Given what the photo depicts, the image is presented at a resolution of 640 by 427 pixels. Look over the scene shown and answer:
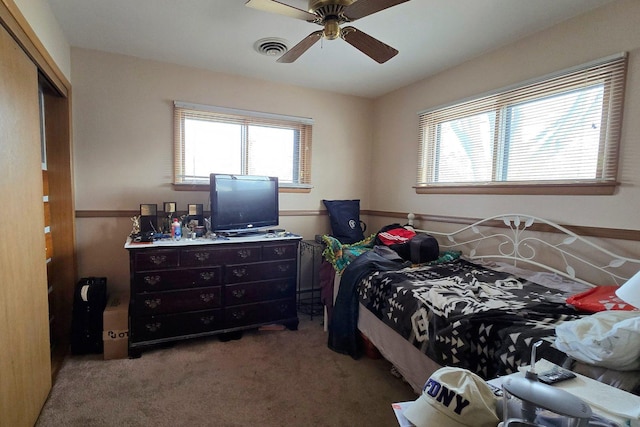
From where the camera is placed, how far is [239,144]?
10.4ft

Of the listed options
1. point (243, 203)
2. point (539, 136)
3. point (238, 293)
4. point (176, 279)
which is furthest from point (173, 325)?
point (539, 136)

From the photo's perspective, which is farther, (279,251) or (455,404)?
(279,251)

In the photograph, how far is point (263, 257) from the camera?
8.80ft

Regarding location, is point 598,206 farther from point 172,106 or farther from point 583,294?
point 172,106

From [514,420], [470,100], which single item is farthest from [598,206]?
[514,420]

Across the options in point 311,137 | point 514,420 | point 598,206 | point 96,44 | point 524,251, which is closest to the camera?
point 514,420

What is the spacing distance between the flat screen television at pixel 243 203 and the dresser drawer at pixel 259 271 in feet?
1.17

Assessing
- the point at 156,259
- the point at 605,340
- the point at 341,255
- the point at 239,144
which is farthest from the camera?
the point at 239,144

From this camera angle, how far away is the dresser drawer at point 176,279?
2271mm

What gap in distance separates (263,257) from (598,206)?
2.41m

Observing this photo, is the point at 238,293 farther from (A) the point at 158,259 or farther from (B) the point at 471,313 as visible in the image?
(B) the point at 471,313

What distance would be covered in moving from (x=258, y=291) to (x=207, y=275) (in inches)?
18.3

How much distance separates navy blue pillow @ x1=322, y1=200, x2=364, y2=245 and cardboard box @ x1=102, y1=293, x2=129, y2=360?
2078mm

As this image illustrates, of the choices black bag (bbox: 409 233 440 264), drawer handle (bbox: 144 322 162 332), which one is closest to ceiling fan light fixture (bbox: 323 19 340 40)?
black bag (bbox: 409 233 440 264)
